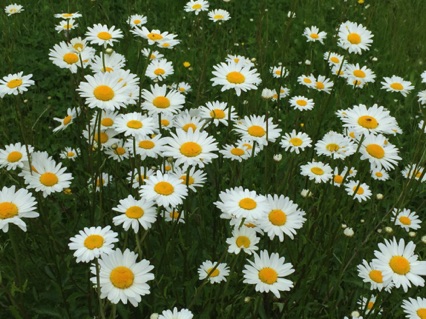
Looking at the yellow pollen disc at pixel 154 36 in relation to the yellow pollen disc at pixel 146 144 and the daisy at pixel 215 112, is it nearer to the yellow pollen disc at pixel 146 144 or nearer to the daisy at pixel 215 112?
the daisy at pixel 215 112

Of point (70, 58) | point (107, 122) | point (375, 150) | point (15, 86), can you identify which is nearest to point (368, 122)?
point (375, 150)

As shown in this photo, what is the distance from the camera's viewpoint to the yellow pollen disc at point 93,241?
1740 millimetres

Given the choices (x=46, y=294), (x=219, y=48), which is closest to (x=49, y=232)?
(x=46, y=294)

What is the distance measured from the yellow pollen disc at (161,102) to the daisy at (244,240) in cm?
67

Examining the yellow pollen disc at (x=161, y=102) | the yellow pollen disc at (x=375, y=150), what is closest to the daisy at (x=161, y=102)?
the yellow pollen disc at (x=161, y=102)

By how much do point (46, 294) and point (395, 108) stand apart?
3.14 m

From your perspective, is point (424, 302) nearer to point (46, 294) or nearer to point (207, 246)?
point (207, 246)

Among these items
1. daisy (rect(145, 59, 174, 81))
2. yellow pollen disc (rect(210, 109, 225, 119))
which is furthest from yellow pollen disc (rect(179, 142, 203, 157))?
daisy (rect(145, 59, 174, 81))

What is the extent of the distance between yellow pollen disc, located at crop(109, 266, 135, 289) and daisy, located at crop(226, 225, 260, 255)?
0.39m

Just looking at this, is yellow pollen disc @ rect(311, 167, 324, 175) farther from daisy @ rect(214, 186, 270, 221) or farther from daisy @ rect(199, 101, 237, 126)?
daisy @ rect(214, 186, 270, 221)

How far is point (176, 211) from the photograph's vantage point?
2.46 metres

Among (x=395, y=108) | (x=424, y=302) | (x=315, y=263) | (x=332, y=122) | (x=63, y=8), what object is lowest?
(x=424, y=302)

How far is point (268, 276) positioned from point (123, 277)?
56 centimetres

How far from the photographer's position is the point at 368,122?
2268 millimetres
